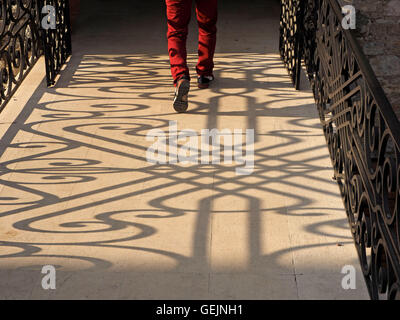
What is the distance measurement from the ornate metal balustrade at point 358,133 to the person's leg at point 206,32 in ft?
1.83

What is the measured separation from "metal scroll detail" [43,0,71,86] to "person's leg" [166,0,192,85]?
0.85 meters

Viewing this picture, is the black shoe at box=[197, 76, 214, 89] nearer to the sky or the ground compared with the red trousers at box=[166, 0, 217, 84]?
nearer to the ground

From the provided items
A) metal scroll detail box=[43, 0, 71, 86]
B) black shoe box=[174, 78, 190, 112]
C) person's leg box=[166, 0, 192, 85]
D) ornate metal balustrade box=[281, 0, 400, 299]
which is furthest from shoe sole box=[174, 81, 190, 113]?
metal scroll detail box=[43, 0, 71, 86]

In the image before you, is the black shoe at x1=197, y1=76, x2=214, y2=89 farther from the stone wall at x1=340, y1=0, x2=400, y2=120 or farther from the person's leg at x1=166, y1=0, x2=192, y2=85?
the stone wall at x1=340, y1=0, x2=400, y2=120

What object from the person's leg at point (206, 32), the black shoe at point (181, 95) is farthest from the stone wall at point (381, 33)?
the black shoe at point (181, 95)

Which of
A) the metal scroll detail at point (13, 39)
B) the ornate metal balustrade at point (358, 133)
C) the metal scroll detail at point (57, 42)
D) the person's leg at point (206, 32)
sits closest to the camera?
the ornate metal balustrade at point (358, 133)

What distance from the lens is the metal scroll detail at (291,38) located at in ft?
15.6

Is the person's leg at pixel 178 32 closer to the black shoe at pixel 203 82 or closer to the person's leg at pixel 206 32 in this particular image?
the person's leg at pixel 206 32

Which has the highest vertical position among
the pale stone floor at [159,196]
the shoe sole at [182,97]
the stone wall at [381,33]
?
the stone wall at [381,33]

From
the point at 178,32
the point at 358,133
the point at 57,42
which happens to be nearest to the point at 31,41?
the point at 57,42

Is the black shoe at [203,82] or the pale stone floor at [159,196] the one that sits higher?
the black shoe at [203,82]

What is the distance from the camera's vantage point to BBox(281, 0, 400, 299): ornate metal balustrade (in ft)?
8.07

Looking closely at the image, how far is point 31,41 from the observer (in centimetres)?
495

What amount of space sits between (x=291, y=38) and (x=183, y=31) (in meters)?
0.80
